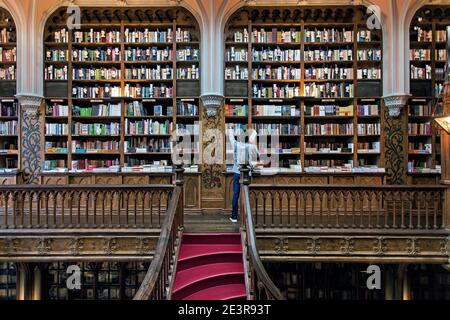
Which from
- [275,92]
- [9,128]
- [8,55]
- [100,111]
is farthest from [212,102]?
[8,55]

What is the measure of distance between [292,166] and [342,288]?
2.61 meters

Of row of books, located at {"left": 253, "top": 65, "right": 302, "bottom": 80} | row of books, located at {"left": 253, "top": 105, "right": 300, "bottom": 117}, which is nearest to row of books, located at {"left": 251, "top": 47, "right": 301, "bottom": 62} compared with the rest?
row of books, located at {"left": 253, "top": 65, "right": 302, "bottom": 80}

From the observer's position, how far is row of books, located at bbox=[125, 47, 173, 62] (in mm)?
7152

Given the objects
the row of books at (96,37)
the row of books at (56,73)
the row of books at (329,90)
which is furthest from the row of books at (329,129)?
the row of books at (56,73)

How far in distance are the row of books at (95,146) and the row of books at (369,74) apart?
16.9ft

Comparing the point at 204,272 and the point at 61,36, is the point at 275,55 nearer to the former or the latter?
the point at 61,36

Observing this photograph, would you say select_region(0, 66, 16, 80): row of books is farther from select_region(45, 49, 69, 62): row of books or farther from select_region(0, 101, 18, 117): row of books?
select_region(45, 49, 69, 62): row of books

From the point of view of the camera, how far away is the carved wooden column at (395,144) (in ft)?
23.3

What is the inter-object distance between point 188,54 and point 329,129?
3.25 m

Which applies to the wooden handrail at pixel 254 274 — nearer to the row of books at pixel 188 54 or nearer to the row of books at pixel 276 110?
the row of books at pixel 276 110

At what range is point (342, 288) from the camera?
6.96 m

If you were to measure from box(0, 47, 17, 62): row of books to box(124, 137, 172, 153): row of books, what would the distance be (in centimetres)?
285

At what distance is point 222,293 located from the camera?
4160 millimetres
